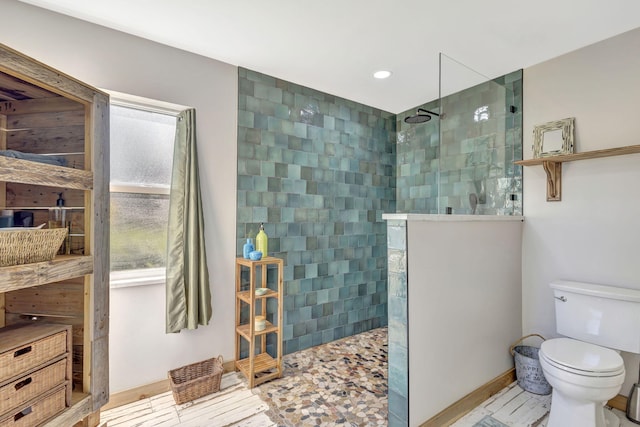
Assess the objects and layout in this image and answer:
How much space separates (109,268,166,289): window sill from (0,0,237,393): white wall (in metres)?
0.04

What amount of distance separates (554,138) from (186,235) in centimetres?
286

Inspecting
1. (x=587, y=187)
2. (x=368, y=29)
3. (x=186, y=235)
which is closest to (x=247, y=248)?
(x=186, y=235)

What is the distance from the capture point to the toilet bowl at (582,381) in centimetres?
156

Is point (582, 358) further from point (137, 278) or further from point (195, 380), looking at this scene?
point (137, 278)

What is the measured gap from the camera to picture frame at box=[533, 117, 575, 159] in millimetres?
2207

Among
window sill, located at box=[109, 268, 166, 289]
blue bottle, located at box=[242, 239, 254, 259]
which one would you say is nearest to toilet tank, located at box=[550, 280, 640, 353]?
blue bottle, located at box=[242, 239, 254, 259]

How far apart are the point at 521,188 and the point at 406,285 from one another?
161 centimetres

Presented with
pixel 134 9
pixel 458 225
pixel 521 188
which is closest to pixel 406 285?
pixel 458 225

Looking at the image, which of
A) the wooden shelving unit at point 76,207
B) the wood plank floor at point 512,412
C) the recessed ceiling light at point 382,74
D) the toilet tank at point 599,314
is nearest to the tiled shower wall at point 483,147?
the recessed ceiling light at point 382,74

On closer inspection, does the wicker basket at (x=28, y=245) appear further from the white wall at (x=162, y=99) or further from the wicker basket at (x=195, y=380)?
the wicker basket at (x=195, y=380)

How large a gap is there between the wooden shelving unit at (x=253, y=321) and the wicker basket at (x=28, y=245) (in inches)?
44.3

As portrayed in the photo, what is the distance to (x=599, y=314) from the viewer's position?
191cm

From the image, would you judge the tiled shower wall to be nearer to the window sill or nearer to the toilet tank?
the toilet tank

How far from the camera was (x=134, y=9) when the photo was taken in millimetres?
1787
